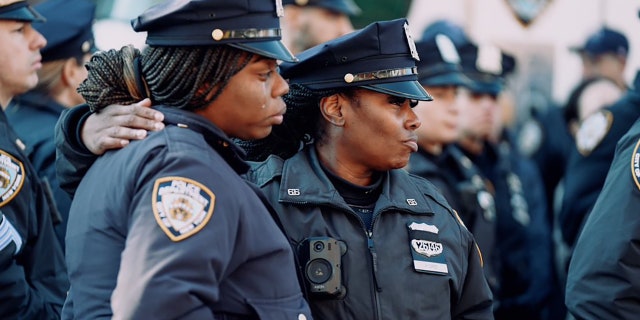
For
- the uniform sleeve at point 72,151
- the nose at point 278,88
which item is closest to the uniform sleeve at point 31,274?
the uniform sleeve at point 72,151

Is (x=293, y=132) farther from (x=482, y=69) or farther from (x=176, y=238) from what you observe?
(x=482, y=69)

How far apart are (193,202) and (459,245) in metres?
1.31

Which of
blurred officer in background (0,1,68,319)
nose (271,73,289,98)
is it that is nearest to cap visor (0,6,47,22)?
blurred officer in background (0,1,68,319)

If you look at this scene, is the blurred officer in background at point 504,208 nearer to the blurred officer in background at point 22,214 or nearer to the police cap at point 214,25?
the blurred officer in background at point 22,214

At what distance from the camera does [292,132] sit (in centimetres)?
417

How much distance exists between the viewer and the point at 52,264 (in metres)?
4.59

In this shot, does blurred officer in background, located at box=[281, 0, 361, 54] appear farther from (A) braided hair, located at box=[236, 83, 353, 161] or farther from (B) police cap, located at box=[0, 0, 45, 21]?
(A) braided hair, located at box=[236, 83, 353, 161]

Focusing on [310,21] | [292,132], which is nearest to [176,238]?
[292,132]

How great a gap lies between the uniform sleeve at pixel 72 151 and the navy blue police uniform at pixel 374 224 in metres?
0.67

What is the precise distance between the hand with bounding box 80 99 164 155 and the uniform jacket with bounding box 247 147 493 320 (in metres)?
0.70

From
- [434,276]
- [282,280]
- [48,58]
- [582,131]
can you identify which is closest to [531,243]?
[582,131]

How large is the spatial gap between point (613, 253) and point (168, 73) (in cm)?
183

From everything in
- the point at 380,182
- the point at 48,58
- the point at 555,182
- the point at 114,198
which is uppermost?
the point at 114,198

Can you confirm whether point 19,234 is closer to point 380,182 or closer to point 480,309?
point 380,182
